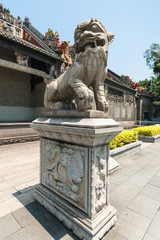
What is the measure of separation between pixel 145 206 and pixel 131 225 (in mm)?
537

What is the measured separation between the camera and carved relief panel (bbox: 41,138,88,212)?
1.55 m

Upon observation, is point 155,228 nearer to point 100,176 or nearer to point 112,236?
point 112,236

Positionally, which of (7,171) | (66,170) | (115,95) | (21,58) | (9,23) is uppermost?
(9,23)

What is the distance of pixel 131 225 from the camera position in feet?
5.47

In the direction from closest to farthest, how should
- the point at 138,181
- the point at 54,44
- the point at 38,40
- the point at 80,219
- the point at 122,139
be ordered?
the point at 80,219 < the point at 138,181 < the point at 122,139 < the point at 54,44 < the point at 38,40

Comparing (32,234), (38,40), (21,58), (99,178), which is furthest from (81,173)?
(38,40)

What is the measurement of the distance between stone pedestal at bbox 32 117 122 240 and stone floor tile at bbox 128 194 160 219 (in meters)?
0.55

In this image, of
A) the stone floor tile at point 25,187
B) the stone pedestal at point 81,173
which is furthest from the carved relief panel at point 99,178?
the stone floor tile at point 25,187

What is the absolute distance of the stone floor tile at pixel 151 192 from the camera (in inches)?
91.4

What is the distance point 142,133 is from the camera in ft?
26.5

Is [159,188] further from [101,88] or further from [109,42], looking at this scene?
[109,42]

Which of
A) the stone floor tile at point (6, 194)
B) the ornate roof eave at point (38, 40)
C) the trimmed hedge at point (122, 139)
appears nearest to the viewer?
the stone floor tile at point (6, 194)

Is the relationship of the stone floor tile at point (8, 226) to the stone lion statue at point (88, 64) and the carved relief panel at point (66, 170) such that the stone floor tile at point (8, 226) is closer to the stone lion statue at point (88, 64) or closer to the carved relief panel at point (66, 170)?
the carved relief panel at point (66, 170)

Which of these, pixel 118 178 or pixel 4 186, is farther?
pixel 118 178
